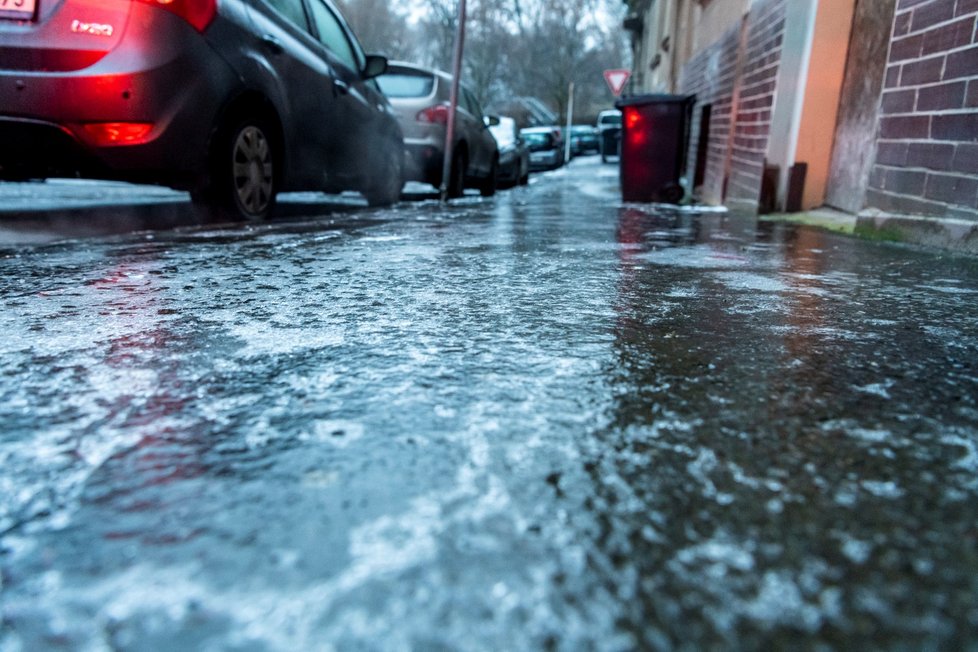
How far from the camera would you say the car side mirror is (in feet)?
17.4

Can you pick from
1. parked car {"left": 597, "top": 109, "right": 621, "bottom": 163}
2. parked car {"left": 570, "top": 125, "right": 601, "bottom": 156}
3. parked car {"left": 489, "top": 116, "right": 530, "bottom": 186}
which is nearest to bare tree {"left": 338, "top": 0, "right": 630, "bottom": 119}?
parked car {"left": 570, "top": 125, "right": 601, "bottom": 156}

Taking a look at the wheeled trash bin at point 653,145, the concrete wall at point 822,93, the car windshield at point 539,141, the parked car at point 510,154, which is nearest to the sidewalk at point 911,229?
the concrete wall at point 822,93

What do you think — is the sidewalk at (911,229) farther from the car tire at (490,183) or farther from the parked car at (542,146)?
the parked car at (542,146)

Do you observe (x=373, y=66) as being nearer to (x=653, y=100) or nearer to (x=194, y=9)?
(x=194, y=9)

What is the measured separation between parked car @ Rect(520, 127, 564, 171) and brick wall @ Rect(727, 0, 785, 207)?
12327 millimetres

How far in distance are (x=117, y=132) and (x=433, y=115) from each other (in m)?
4.29

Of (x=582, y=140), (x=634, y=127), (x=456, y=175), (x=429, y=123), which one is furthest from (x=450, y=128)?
(x=582, y=140)

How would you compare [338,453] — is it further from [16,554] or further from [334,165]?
[334,165]

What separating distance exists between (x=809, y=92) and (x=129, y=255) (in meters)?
4.59

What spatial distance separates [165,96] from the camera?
3064mm

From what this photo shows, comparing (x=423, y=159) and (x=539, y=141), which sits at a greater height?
(x=539, y=141)

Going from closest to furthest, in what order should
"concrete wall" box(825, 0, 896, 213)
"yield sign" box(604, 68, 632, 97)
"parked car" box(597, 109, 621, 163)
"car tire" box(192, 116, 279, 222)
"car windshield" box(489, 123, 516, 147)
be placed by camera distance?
"car tire" box(192, 116, 279, 222) < "concrete wall" box(825, 0, 896, 213) < "car windshield" box(489, 123, 516, 147) < "yield sign" box(604, 68, 632, 97) < "parked car" box(597, 109, 621, 163)

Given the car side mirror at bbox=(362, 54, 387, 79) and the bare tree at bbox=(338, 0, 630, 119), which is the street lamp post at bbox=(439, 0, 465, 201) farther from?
the bare tree at bbox=(338, 0, 630, 119)

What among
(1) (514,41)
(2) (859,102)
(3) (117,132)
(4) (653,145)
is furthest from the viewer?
(1) (514,41)
